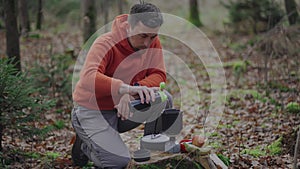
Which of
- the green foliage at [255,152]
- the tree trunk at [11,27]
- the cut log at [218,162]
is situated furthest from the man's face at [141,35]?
the tree trunk at [11,27]

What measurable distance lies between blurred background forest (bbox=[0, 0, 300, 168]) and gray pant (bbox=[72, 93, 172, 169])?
0.45 m

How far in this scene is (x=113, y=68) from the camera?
3.82 meters

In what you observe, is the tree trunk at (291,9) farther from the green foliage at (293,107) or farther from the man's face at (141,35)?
the man's face at (141,35)

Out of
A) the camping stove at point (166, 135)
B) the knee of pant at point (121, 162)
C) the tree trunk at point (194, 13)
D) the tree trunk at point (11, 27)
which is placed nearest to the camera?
the camping stove at point (166, 135)

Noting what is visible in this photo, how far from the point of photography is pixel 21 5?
12.5 meters

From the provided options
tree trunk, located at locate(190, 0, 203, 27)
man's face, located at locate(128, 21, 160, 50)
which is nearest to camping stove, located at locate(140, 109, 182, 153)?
man's face, located at locate(128, 21, 160, 50)

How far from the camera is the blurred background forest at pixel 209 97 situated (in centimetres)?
416

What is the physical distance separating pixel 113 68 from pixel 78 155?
1028 mm

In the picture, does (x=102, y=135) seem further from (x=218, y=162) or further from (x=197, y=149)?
(x=218, y=162)

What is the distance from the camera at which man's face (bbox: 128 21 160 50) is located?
3492 millimetres

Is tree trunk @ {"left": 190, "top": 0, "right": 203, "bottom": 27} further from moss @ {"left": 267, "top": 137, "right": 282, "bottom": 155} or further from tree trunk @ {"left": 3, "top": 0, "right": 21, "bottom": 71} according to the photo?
moss @ {"left": 267, "top": 137, "right": 282, "bottom": 155}

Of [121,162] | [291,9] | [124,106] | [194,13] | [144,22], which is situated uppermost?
[194,13]

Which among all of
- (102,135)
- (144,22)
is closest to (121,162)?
(102,135)

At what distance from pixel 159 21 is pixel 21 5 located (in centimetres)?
1009
